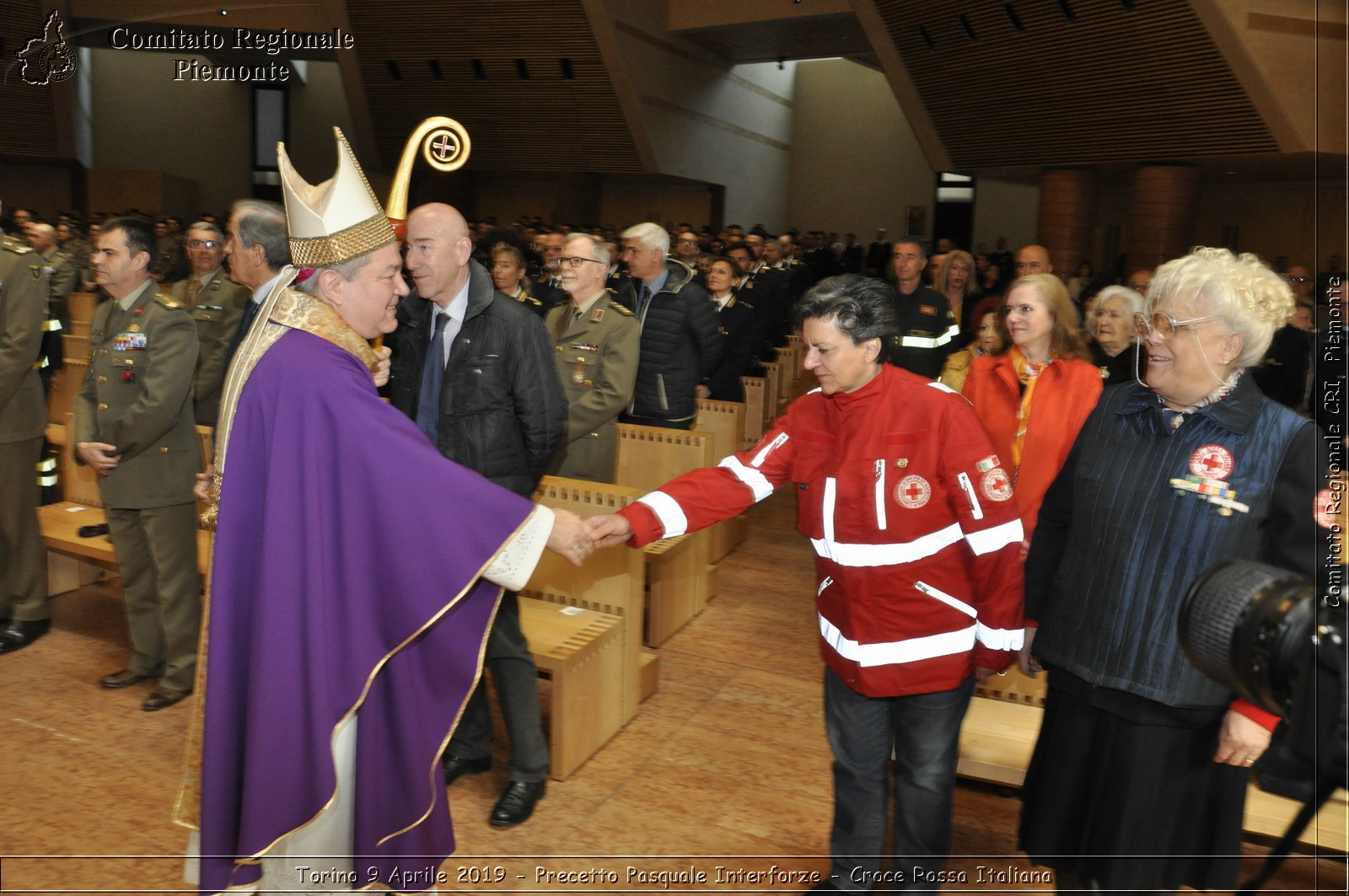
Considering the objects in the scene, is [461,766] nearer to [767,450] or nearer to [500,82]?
[767,450]

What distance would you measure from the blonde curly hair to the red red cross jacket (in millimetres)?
568

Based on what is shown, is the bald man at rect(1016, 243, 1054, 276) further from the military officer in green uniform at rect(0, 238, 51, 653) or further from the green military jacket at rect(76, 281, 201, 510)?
the military officer in green uniform at rect(0, 238, 51, 653)

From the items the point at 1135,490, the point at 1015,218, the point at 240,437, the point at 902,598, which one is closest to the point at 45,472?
the point at 240,437

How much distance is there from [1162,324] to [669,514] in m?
1.22

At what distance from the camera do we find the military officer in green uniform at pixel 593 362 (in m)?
4.35

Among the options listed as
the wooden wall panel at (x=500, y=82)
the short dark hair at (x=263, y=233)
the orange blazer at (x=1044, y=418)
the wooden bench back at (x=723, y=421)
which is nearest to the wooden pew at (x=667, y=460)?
the wooden bench back at (x=723, y=421)

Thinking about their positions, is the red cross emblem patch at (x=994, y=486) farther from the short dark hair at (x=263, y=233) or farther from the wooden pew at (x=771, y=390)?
the wooden pew at (x=771, y=390)

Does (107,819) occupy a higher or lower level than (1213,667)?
lower

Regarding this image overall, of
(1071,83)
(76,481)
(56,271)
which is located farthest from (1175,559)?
(1071,83)

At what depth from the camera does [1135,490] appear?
1964 mm

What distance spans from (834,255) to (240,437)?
43.4 feet

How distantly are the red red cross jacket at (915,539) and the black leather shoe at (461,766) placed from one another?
1560mm

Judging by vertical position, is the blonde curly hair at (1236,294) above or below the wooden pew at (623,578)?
above

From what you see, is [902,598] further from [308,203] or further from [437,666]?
[308,203]
